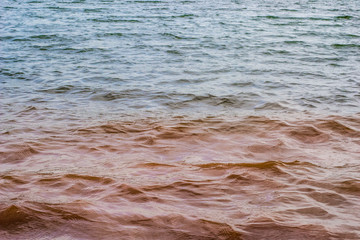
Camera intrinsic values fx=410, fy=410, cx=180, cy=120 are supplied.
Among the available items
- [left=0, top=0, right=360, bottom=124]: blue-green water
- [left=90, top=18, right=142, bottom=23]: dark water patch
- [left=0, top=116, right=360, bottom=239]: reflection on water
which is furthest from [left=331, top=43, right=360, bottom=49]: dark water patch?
[left=90, top=18, right=142, bottom=23]: dark water patch

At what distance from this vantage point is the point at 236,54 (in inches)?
458

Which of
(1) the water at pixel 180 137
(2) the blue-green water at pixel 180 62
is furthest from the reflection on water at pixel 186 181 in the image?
(2) the blue-green water at pixel 180 62

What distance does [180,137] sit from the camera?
226 inches

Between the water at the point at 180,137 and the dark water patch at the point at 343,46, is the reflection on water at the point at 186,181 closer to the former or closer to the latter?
the water at the point at 180,137

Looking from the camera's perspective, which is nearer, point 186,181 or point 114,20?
point 186,181

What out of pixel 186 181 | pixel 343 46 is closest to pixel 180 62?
pixel 343 46

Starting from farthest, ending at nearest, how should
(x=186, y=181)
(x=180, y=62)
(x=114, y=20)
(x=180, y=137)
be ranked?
(x=114, y=20), (x=180, y=62), (x=180, y=137), (x=186, y=181)

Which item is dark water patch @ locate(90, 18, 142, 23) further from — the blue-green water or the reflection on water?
→ the reflection on water

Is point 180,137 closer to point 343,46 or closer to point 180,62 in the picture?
point 180,62

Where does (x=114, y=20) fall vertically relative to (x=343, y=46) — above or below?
above

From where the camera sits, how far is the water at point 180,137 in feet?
11.4

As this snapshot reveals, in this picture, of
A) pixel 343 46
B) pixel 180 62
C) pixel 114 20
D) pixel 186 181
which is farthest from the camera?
pixel 114 20

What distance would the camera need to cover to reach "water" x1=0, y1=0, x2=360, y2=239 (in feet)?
11.4

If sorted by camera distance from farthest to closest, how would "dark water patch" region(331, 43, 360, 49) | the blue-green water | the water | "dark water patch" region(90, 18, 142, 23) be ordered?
"dark water patch" region(90, 18, 142, 23)
"dark water patch" region(331, 43, 360, 49)
the blue-green water
the water
